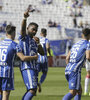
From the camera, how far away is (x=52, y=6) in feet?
115

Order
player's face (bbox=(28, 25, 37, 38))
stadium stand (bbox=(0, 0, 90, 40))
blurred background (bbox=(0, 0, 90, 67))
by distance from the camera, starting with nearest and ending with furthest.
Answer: player's face (bbox=(28, 25, 37, 38)), blurred background (bbox=(0, 0, 90, 67)), stadium stand (bbox=(0, 0, 90, 40))

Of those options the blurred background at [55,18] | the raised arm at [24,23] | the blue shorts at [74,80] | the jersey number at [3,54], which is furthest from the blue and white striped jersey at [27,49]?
the blurred background at [55,18]

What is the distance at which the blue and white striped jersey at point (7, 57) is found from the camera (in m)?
6.56

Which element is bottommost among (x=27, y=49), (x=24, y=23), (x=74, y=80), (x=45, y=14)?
(x=74, y=80)

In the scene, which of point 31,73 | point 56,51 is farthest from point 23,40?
point 56,51

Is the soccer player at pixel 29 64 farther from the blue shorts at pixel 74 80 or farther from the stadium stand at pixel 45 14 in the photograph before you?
the stadium stand at pixel 45 14

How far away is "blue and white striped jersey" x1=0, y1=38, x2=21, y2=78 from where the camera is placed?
6.56 meters

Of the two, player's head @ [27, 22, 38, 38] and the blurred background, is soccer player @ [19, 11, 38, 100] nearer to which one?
player's head @ [27, 22, 38, 38]

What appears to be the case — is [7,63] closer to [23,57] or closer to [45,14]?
[23,57]

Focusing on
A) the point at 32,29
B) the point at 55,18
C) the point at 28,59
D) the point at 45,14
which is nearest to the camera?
the point at 28,59

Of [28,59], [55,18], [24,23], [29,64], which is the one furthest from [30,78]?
[55,18]

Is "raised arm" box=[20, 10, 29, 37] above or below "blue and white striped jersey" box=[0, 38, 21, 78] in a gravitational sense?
above

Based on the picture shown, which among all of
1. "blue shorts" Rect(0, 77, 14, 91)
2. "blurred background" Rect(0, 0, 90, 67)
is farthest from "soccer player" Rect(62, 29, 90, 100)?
"blurred background" Rect(0, 0, 90, 67)

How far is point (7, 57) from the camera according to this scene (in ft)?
21.5
